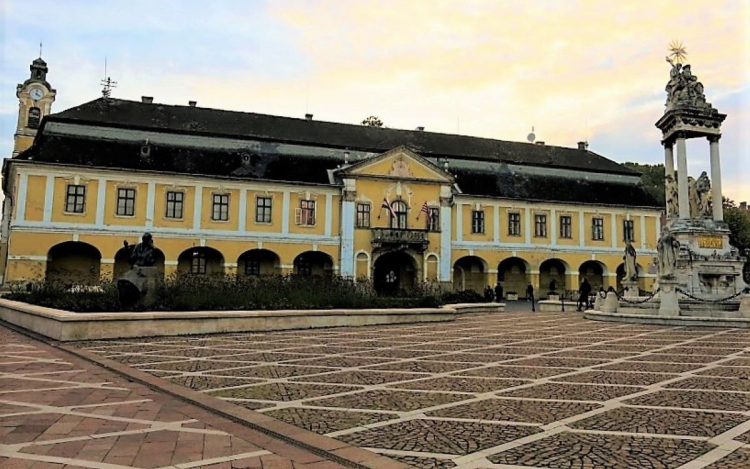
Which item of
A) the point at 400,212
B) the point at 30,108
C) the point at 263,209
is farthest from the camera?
the point at 30,108

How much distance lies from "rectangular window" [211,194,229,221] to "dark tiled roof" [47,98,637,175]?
13.7 ft

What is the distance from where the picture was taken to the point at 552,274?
4447 centimetres

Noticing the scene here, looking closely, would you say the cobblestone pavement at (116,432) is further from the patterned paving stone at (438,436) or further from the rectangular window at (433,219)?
the rectangular window at (433,219)

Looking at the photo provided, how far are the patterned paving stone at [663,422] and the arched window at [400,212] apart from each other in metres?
33.6

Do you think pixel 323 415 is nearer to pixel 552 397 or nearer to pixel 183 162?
pixel 552 397

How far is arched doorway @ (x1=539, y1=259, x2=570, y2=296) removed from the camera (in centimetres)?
→ 4391

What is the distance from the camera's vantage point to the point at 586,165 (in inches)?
1843

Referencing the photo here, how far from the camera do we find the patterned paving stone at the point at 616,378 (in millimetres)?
8039

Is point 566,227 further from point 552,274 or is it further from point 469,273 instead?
point 469,273

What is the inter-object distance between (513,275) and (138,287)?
33.1 meters

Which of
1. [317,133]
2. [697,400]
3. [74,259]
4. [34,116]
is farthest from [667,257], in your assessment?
[34,116]

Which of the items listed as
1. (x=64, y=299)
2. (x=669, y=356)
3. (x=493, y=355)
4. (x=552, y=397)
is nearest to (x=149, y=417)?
(x=552, y=397)

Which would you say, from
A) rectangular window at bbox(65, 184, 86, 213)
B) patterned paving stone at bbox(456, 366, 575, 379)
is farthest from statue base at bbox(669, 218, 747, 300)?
rectangular window at bbox(65, 184, 86, 213)

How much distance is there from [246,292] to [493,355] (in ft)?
29.8
